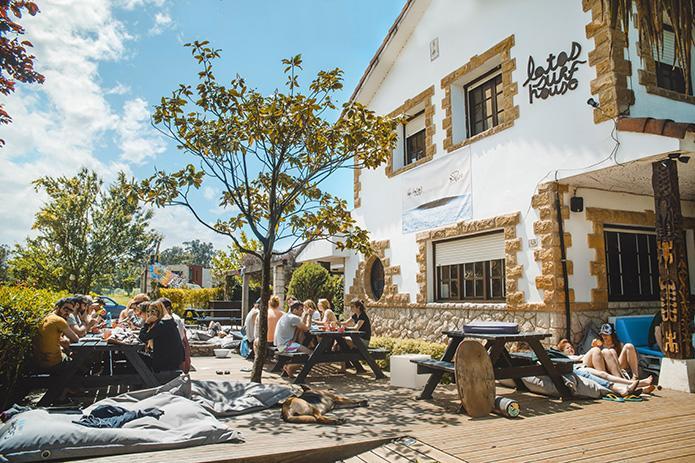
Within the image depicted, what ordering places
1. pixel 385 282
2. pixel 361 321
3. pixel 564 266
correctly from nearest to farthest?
pixel 564 266
pixel 361 321
pixel 385 282

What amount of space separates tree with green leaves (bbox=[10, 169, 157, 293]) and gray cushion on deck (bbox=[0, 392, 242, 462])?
13.7 m

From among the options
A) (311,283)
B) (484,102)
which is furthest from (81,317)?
(484,102)

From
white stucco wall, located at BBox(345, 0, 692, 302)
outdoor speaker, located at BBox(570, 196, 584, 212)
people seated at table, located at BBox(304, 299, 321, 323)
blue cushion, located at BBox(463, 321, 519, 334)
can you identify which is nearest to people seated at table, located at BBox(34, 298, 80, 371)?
blue cushion, located at BBox(463, 321, 519, 334)

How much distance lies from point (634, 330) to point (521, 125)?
368 centimetres

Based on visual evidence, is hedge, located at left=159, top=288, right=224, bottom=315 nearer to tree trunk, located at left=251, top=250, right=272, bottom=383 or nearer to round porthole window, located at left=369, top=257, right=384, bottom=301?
round porthole window, located at left=369, top=257, right=384, bottom=301

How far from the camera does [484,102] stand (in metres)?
9.67

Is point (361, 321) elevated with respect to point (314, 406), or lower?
elevated

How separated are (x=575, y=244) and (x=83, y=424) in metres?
6.86

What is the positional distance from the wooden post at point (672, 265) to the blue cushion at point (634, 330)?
2.74ft

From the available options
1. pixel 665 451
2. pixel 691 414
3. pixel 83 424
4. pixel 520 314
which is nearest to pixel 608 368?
pixel 691 414

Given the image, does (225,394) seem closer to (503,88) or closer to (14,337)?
(14,337)

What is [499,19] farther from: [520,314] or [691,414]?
[691,414]

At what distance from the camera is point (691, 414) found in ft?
15.5

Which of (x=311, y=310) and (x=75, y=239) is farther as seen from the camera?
(x=75, y=239)
